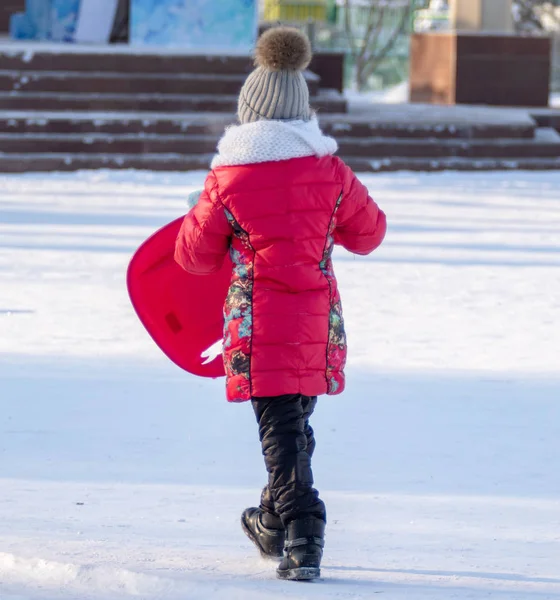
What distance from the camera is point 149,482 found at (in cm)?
348

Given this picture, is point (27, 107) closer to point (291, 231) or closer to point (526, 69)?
point (526, 69)

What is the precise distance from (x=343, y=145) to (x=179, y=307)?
34.2ft

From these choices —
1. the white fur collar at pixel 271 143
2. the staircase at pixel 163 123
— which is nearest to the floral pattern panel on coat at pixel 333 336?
the white fur collar at pixel 271 143

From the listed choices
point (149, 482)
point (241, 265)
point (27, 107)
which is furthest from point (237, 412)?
point (27, 107)

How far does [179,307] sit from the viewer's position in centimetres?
318

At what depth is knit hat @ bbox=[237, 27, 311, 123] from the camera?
2.75 m

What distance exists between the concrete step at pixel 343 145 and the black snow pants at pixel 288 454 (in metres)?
10.2

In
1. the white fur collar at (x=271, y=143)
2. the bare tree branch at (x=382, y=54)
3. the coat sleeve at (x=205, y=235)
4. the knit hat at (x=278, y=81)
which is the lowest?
the bare tree branch at (x=382, y=54)

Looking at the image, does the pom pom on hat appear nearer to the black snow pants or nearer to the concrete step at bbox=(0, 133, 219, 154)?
the black snow pants

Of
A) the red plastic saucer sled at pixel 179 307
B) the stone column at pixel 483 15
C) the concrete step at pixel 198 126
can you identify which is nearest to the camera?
the red plastic saucer sled at pixel 179 307

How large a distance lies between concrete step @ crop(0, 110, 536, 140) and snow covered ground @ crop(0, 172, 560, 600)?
17.5ft

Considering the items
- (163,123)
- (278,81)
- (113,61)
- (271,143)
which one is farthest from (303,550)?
(113,61)

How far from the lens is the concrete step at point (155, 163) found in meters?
12.4

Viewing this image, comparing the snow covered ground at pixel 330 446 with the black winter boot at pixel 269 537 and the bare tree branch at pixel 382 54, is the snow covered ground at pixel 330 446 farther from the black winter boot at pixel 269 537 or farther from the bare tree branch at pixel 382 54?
the bare tree branch at pixel 382 54
